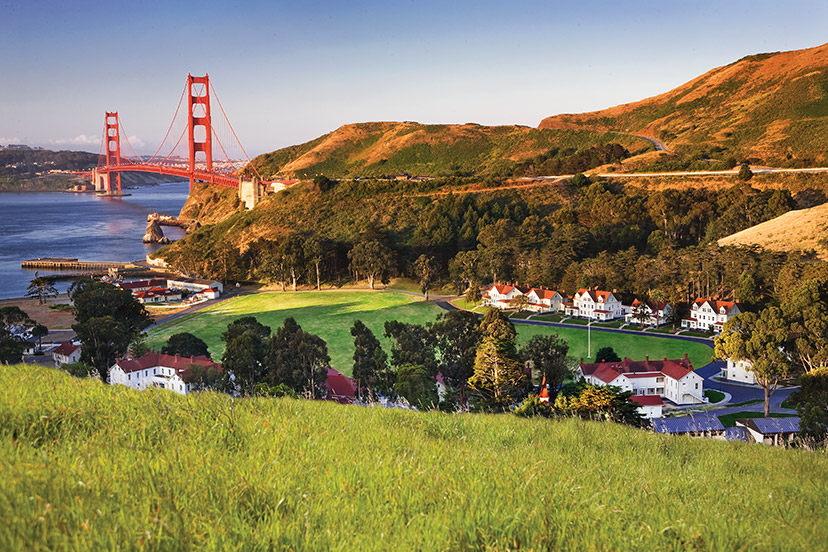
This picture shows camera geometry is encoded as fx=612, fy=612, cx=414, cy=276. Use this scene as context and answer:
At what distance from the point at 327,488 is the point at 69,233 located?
395 feet

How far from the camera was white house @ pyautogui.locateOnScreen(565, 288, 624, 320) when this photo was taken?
46750 millimetres

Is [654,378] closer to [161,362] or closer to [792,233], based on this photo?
[161,362]

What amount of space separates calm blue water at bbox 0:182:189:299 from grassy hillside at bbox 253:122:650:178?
33.5 meters

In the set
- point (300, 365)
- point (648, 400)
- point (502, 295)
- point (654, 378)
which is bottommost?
point (654, 378)

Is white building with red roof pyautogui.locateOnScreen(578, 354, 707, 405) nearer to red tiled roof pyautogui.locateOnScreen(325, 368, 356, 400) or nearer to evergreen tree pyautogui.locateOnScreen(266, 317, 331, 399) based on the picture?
red tiled roof pyautogui.locateOnScreen(325, 368, 356, 400)

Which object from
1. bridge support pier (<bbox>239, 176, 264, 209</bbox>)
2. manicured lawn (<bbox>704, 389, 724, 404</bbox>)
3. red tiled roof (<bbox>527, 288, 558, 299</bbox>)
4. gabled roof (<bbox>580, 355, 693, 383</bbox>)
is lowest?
manicured lawn (<bbox>704, 389, 724, 404</bbox>)

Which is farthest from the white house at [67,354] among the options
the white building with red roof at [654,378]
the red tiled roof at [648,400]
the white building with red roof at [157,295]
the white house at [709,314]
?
the white house at [709,314]

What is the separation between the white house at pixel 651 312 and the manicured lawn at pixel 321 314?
1483 cm

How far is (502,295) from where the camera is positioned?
51344mm

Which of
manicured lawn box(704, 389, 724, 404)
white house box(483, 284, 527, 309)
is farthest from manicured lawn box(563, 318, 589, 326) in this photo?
manicured lawn box(704, 389, 724, 404)

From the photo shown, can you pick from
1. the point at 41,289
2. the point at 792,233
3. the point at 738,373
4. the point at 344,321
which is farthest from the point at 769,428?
the point at 41,289

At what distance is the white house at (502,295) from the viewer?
166 feet

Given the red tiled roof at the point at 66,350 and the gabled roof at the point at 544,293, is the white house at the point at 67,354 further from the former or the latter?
the gabled roof at the point at 544,293

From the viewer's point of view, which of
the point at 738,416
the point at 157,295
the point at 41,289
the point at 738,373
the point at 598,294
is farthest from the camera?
the point at 157,295
